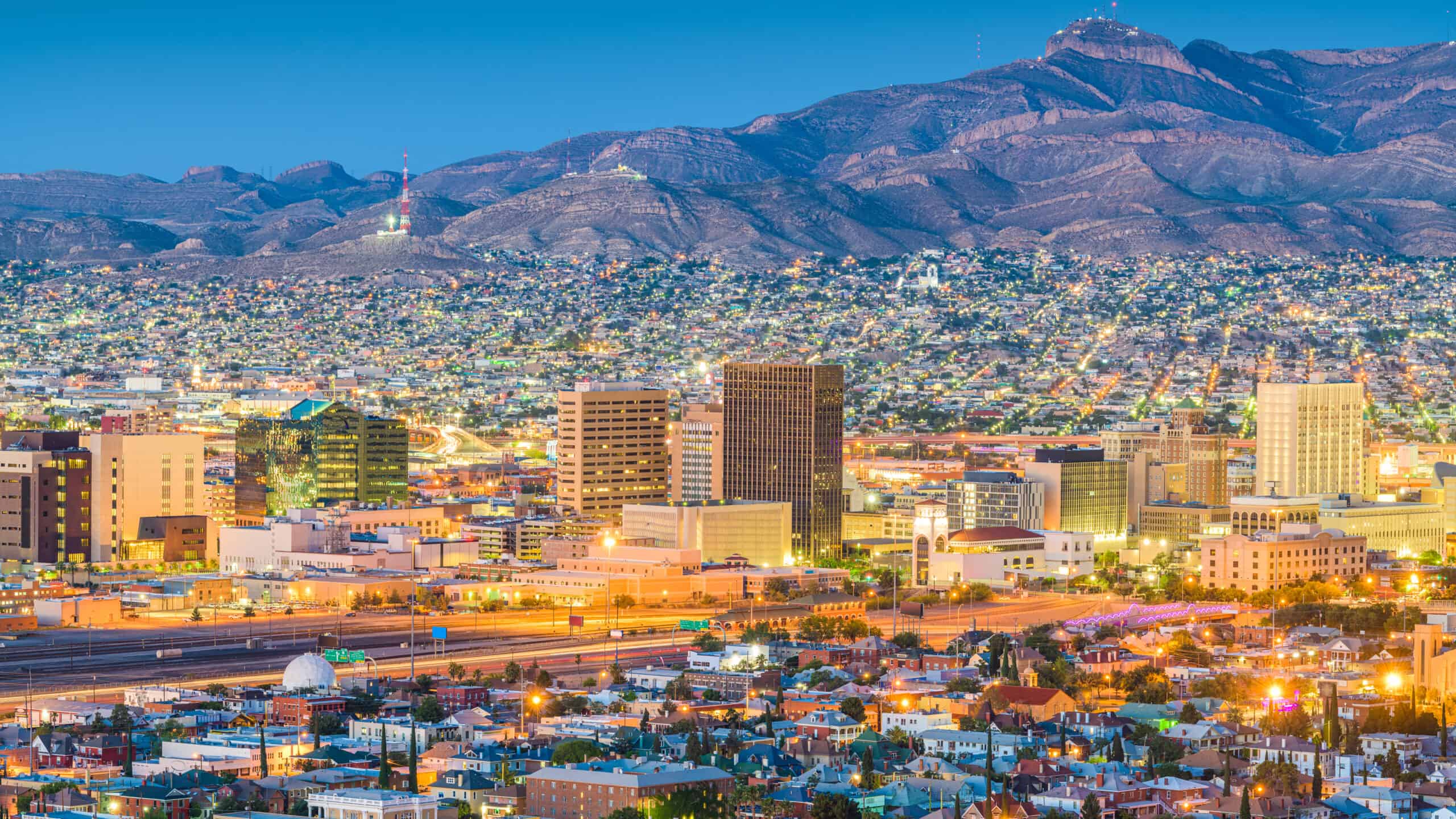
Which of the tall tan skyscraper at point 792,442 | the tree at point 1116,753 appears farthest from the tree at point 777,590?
the tree at point 1116,753

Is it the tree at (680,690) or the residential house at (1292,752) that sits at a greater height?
the tree at (680,690)

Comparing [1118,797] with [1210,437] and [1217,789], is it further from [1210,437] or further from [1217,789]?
[1210,437]

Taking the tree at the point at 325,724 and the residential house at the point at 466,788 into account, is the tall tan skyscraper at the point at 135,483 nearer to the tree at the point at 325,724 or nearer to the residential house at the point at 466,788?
the tree at the point at 325,724

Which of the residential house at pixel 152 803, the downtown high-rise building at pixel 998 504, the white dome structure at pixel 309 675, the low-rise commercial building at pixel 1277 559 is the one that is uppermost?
the downtown high-rise building at pixel 998 504

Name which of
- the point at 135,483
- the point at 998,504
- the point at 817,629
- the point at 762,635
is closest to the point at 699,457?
the point at 998,504

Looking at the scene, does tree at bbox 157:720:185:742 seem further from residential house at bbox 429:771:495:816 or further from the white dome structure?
residential house at bbox 429:771:495:816

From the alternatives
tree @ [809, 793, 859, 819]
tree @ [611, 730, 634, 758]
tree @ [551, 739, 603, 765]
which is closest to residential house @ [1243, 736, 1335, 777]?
tree @ [809, 793, 859, 819]

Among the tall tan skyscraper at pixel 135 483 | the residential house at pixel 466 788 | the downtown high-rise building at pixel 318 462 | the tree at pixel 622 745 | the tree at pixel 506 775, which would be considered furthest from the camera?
the downtown high-rise building at pixel 318 462

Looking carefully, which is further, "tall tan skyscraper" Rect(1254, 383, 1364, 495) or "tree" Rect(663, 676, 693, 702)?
"tall tan skyscraper" Rect(1254, 383, 1364, 495)
